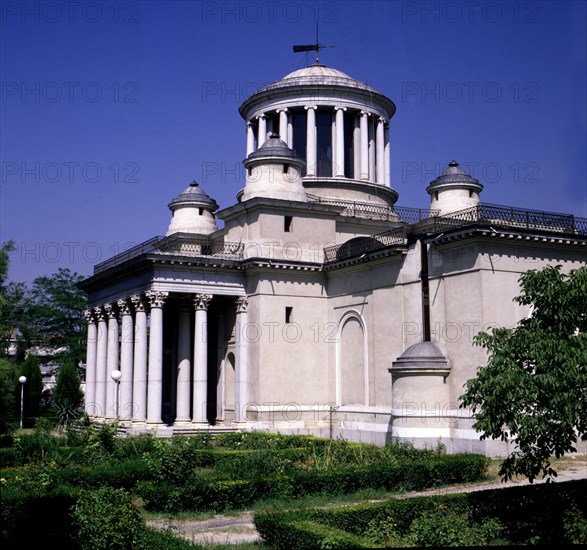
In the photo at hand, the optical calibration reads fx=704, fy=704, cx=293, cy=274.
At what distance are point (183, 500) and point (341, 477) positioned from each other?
15.4 ft

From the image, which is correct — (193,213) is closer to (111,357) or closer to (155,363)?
(111,357)

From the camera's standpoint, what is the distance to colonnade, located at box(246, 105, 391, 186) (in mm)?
42188

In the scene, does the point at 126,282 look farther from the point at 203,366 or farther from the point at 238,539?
the point at 238,539

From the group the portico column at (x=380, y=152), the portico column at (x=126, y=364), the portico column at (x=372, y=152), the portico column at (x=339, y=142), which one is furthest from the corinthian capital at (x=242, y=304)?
the portico column at (x=380, y=152)

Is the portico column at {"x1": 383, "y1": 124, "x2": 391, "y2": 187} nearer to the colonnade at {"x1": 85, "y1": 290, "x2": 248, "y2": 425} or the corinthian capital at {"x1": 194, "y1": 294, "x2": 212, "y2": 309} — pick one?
the colonnade at {"x1": 85, "y1": 290, "x2": 248, "y2": 425}

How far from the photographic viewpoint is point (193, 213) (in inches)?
1693

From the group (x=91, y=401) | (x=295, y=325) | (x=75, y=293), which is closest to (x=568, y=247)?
(x=295, y=325)

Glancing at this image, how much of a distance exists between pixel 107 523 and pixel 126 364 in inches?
1005

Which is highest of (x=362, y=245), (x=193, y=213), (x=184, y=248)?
(x=193, y=213)

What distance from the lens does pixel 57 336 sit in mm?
60156

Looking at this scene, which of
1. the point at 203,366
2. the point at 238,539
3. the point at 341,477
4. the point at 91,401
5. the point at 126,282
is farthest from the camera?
the point at 91,401

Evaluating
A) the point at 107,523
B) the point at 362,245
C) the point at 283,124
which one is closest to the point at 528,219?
the point at 362,245

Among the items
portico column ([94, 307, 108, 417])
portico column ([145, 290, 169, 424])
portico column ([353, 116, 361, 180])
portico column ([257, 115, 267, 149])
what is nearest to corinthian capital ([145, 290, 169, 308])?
portico column ([145, 290, 169, 424])

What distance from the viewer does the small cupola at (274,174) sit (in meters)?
37.3
